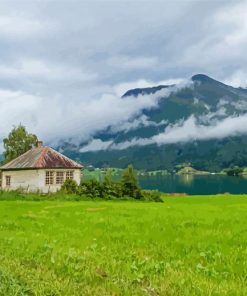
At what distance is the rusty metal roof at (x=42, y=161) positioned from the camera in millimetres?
73812

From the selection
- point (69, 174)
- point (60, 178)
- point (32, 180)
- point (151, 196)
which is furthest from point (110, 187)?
point (32, 180)

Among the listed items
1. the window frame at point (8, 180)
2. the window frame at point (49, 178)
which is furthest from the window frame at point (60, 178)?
the window frame at point (8, 180)

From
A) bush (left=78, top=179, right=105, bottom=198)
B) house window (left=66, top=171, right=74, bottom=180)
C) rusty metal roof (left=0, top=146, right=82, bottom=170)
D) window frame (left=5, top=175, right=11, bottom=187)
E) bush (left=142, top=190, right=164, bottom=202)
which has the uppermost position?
rusty metal roof (left=0, top=146, right=82, bottom=170)

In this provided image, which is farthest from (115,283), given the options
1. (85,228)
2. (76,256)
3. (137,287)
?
(85,228)

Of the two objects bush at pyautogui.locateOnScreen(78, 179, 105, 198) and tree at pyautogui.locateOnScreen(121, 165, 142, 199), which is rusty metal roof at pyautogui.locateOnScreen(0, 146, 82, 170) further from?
tree at pyautogui.locateOnScreen(121, 165, 142, 199)

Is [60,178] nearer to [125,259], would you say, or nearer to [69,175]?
[69,175]

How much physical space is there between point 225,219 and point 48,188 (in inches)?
1935

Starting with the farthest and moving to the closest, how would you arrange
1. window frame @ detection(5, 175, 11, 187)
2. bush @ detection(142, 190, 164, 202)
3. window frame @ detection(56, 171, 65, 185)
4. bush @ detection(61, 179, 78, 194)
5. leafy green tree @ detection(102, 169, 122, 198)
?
window frame @ detection(5, 175, 11, 187)
window frame @ detection(56, 171, 65, 185)
bush @ detection(61, 179, 78, 194)
bush @ detection(142, 190, 164, 202)
leafy green tree @ detection(102, 169, 122, 198)

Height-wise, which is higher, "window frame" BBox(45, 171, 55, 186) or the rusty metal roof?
the rusty metal roof

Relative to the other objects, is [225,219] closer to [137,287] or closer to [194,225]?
[194,225]

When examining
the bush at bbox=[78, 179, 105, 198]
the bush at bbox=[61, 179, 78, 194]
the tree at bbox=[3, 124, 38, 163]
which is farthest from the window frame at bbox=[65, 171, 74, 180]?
the tree at bbox=[3, 124, 38, 163]

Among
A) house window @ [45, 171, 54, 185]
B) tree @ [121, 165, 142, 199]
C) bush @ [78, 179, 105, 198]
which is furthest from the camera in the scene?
house window @ [45, 171, 54, 185]

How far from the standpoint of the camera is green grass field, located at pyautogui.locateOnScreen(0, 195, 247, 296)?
407 inches

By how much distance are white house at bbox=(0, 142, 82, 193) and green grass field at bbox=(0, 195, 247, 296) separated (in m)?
48.2
